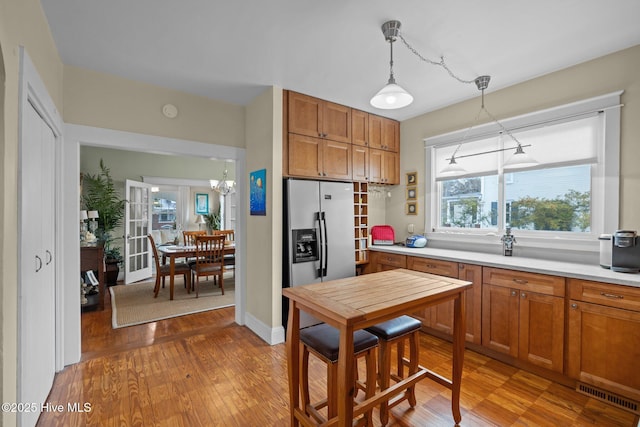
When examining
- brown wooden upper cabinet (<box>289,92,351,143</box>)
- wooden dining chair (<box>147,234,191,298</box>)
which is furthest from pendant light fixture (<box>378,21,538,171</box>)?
wooden dining chair (<box>147,234,191,298</box>)

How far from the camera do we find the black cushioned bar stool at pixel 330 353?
1.58 meters

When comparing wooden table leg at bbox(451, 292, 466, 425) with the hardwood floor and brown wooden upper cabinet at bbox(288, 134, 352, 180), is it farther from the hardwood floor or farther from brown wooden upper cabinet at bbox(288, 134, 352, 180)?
brown wooden upper cabinet at bbox(288, 134, 352, 180)

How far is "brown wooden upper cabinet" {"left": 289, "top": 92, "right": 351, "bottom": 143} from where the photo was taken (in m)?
3.14

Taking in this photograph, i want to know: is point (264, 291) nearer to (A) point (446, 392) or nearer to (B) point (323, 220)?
(B) point (323, 220)

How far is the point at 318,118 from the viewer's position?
3.32m

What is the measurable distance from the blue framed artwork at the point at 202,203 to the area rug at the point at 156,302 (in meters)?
2.23

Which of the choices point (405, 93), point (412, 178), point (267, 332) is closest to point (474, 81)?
point (412, 178)

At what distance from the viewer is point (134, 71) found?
270 centimetres

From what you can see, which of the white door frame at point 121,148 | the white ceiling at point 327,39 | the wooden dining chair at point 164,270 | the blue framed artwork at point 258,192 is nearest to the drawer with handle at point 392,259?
the blue framed artwork at point 258,192

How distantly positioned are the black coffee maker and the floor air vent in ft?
2.86

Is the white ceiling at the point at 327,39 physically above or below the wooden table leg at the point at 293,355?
above

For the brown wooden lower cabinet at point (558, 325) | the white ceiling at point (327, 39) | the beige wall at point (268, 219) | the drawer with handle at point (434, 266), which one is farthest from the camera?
the beige wall at point (268, 219)

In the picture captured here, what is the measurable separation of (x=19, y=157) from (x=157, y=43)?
1.31 m

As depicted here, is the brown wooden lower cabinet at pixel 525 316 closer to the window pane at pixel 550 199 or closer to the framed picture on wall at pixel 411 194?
the window pane at pixel 550 199
